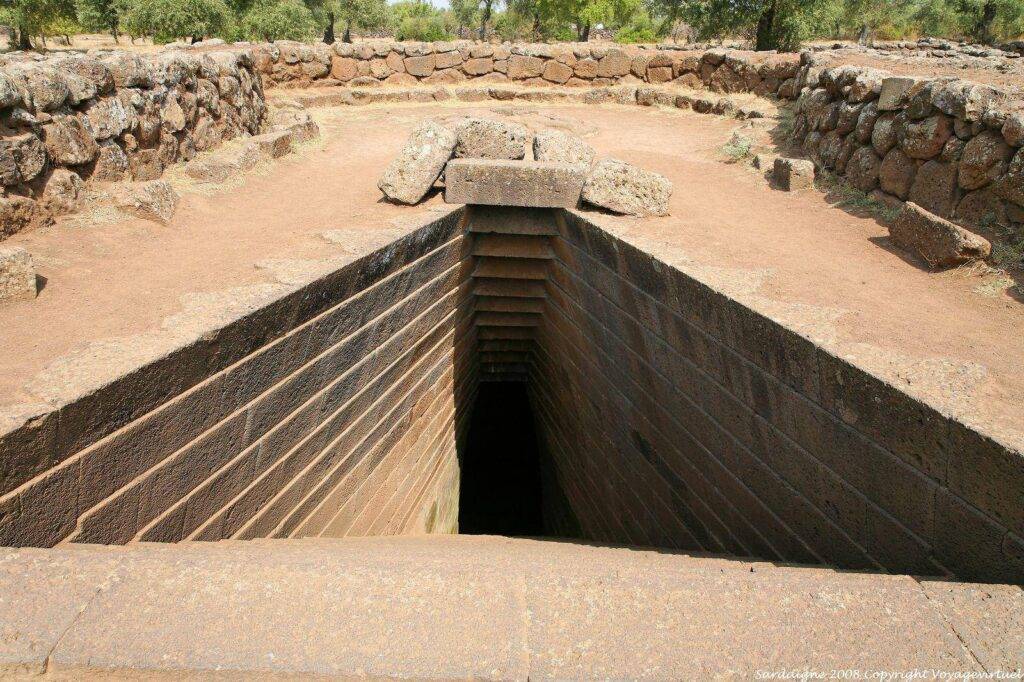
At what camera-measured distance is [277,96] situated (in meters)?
12.6

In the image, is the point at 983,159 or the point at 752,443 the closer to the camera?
the point at 752,443

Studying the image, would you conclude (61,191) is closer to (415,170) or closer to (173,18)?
(415,170)

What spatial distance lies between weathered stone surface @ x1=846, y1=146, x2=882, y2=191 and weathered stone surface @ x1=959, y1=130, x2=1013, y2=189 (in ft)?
3.94

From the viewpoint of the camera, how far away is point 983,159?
4.86 m

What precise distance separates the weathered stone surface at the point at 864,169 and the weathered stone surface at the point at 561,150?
9.08 ft

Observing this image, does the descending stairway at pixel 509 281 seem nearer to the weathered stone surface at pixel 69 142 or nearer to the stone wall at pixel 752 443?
the stone wall at pixel 752 443

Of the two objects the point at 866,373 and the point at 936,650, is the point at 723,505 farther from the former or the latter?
the point at 936,650

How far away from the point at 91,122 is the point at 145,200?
0.97 m

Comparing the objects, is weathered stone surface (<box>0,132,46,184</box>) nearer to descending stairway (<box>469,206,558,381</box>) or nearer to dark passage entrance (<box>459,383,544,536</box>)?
descending stairway (<box>469,206,558,381</box>)

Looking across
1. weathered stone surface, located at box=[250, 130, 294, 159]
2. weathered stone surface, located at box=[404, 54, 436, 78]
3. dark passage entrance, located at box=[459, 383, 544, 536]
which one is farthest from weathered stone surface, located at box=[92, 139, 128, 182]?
weathered stone surface, located at box=[404, 54, 436, 78]

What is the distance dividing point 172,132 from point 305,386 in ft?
14.3

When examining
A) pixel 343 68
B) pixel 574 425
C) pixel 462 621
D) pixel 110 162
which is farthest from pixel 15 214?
pixel 343 68

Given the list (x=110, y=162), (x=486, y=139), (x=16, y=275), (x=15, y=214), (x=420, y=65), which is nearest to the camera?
(x=16, y=275)

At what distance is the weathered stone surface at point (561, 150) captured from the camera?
22.1 ft
